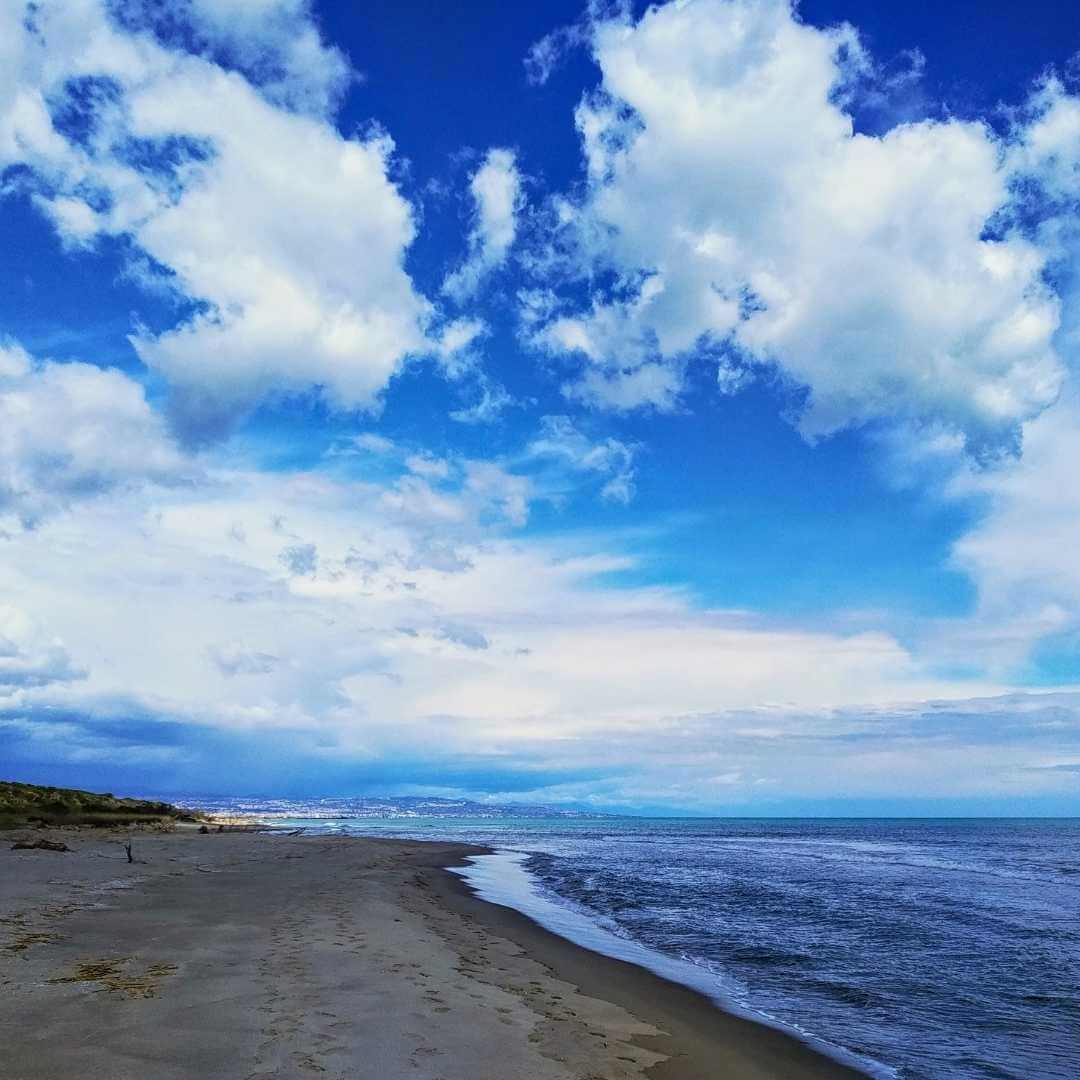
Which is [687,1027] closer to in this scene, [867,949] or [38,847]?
[867,949]

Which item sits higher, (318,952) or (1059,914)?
(318,952)

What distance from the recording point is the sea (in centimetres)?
1377

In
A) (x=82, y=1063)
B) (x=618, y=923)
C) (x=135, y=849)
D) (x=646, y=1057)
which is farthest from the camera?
(x=135, y=849)

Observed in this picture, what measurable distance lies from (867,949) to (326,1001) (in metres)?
17.5

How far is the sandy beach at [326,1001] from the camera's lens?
902 centimetres

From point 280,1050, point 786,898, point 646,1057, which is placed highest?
point 280,1050

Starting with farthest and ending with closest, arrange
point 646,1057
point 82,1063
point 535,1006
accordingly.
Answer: point 535,1006, point 646,1057, point 82,1063

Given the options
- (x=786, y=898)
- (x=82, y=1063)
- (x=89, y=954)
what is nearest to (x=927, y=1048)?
(x=82, y=1063)

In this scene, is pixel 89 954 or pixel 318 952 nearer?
pixel 89 954

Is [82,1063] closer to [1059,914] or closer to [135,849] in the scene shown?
[1059,914]

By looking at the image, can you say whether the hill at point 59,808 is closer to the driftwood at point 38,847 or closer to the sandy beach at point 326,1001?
the driftwood at point 38,847

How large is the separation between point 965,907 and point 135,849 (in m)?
40.8

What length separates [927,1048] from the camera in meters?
13.3

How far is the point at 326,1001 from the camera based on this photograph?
1151 centimetres
